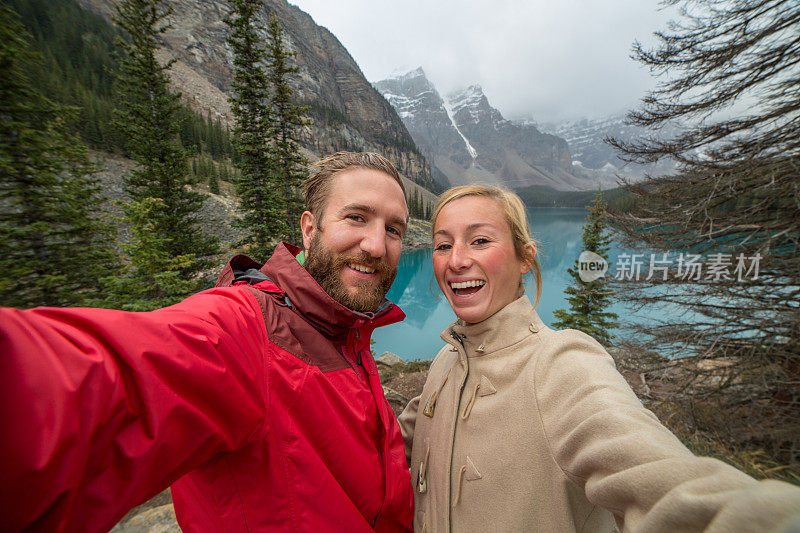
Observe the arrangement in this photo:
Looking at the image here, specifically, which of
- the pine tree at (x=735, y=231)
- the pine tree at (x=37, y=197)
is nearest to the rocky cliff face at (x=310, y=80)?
the pine tree at (x=37, y=197)

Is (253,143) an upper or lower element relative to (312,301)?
upper

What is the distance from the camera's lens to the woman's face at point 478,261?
1.79 meters

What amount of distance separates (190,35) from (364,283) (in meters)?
106

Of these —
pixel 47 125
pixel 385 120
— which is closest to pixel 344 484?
pixel 47 125

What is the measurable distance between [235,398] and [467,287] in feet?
4.74

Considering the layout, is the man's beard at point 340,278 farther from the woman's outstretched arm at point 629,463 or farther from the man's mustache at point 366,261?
the woman's outstretched arm at point 629,463

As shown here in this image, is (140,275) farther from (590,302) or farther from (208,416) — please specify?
(590,302)

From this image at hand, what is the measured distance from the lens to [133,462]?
0.74 meters

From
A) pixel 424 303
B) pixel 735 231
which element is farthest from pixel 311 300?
pixel 424 303

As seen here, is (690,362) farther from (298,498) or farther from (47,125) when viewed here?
(47,125)

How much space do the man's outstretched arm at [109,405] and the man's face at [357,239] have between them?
0.77 metres

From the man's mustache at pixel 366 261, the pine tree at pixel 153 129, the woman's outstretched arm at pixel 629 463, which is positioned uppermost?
the pine tree at pixel 153 129

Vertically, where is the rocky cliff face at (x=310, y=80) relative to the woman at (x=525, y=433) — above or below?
above

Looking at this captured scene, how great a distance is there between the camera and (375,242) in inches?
72.7
